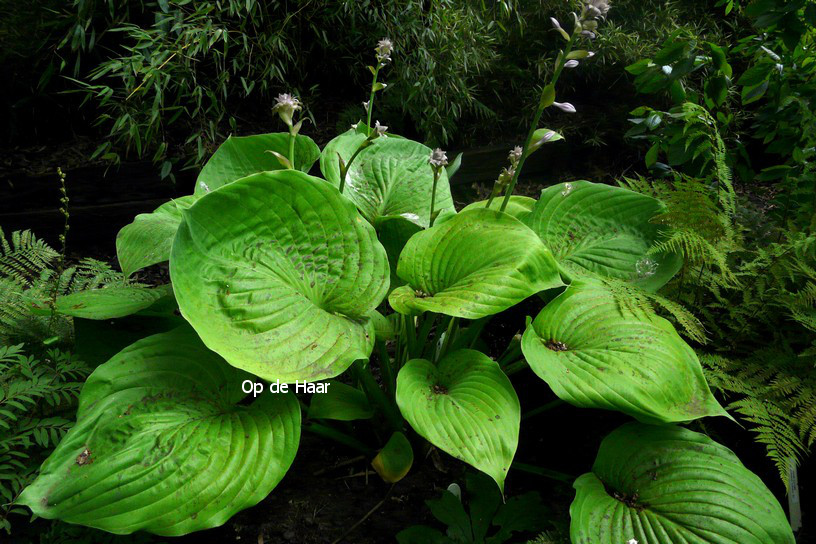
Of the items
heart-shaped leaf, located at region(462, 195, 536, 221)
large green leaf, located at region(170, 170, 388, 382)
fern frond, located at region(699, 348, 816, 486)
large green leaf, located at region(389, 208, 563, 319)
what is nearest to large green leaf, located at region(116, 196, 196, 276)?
large green leaf, located at region(170, 170, 388, 382)

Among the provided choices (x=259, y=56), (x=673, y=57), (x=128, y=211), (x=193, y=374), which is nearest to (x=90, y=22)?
(x=259, y=56)

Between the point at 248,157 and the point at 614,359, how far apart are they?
3.52ft

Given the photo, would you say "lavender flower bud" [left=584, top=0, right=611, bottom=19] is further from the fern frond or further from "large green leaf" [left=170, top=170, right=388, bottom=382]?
the fern frond

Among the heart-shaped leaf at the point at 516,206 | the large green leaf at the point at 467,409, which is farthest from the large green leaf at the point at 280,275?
the heart-shaped leaf at the point at 516,206

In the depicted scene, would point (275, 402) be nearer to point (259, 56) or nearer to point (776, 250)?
point (776, 250)

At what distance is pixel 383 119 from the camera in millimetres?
2693

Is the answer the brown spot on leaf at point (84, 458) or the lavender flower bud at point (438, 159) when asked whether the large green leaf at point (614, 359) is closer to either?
the lavender flower bud at point (438, 159)

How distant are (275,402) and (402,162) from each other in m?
0.80

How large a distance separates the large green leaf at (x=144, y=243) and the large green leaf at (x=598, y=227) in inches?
36.4

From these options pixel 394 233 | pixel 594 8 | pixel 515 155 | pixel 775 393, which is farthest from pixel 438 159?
pixel 775 393

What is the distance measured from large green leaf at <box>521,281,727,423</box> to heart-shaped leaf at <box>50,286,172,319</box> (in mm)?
829

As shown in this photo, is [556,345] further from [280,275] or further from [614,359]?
[280,275]

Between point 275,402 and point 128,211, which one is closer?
point 275,402

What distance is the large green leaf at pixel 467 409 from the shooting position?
3.11 ft
